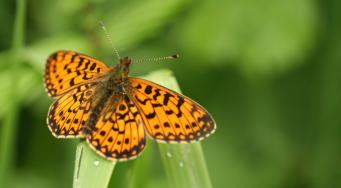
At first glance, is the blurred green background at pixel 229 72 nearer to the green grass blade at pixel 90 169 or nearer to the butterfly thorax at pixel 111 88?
the butterfly thorax at pixel 111 88

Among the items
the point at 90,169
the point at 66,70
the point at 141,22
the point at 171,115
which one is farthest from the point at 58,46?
the point at 90,169

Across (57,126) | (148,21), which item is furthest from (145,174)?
(148,21)

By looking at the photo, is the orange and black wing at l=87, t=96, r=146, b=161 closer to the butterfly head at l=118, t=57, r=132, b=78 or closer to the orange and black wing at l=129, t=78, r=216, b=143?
the orange and black wing at l=129, t=78, r=216, b=143

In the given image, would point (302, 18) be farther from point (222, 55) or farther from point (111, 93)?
point (111, 93)

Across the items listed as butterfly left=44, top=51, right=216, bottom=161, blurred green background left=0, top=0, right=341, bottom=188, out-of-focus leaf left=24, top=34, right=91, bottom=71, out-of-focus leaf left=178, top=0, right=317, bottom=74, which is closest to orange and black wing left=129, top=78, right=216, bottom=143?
butterfly left=44, top=51, right=216, bottom=161

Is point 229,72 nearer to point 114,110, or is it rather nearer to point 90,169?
point 114,110

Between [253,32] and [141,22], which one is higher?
[141,22]
